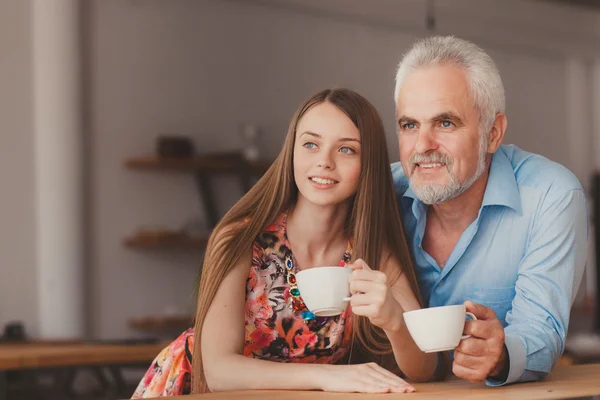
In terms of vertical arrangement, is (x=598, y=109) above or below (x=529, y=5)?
below

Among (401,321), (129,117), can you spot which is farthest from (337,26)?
(401,321)

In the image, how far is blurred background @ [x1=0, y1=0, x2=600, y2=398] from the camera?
5.61 metres

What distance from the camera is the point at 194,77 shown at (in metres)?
6.30

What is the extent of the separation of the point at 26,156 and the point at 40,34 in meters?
0.77

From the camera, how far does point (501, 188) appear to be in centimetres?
204

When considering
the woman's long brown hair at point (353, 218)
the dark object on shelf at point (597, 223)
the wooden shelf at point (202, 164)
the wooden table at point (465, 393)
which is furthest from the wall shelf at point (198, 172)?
the wooden table at point (465, 393)

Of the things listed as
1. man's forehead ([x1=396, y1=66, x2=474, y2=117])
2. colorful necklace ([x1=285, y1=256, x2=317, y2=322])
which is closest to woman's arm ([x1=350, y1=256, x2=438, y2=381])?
colorful necklace ([x1=285, y1=256, x2=317, y2=322])

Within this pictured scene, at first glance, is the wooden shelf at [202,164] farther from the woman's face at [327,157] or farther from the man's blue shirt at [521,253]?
the woman's face at [327,157]

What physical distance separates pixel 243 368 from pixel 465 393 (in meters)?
0.43

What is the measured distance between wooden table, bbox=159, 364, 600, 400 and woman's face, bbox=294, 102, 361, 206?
0.46 metres

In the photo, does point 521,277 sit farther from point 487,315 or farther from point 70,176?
point 70,176

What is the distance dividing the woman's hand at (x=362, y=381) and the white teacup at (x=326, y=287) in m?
0.12

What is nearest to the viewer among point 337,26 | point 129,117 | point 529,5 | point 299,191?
point 299,191

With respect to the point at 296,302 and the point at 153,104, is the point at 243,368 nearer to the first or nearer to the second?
the point at 296,302
